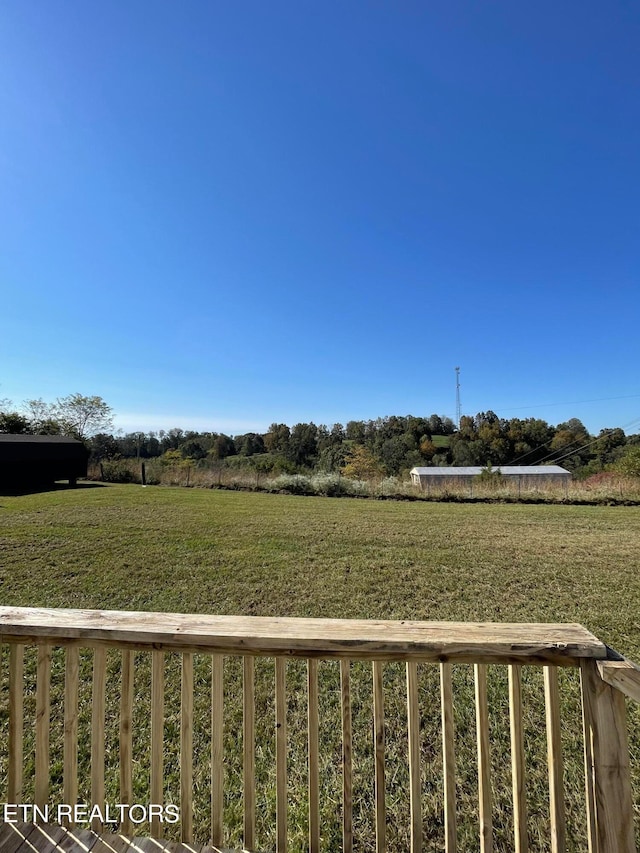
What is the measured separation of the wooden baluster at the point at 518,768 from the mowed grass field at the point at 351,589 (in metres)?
0.71

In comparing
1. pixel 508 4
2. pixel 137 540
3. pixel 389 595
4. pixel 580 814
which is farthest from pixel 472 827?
pixel 508 4

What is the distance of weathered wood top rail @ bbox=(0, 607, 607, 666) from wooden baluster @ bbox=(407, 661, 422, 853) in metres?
0.09

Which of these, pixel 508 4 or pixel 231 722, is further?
pixel 508 4

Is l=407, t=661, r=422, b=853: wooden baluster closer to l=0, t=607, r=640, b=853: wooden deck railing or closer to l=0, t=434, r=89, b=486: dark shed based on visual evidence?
l=0, t=607, r=640, b=853: wooden deck railing

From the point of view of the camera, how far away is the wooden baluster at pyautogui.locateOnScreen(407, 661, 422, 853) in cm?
100

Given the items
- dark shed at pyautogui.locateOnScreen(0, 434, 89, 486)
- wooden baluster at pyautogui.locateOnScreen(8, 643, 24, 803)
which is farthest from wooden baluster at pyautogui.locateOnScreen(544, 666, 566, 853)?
dark shed at pyautogui.locateOnScreen(0, 434, 89, 486)

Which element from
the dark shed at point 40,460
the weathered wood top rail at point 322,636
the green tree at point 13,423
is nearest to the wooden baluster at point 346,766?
the weathered wood top rail at point 322,636

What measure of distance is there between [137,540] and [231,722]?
4276mm

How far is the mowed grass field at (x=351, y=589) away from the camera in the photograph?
1714 millimetres

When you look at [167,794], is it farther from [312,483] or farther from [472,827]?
[312,483]

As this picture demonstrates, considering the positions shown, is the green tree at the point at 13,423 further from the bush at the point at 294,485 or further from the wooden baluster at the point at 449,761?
the wooden baluster at the point at 449,761

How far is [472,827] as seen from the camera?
59.9 inches

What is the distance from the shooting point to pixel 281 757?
111cm

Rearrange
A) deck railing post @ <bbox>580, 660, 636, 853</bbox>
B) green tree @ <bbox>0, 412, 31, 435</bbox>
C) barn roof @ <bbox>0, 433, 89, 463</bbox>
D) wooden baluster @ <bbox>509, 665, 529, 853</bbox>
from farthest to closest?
green tree @ <bbox>0, 412, 31, 435</bbox> → barn roof @ <bbox>0, 433, 89, 463</bbox> → wooden baluster @ <bbox>509, 665, 529, 853</bbox> → deck railing post @ <bbox>580, 660, 636, 853</bbox>
